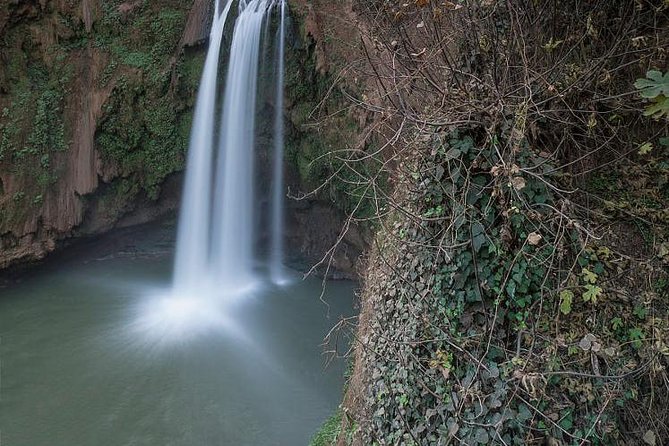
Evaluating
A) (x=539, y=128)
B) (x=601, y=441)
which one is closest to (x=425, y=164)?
(x=539, y=128)

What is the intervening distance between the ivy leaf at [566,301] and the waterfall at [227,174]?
7.40 metres

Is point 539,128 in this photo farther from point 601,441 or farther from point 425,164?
point 601,441

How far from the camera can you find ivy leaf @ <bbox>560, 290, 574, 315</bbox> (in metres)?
2.88

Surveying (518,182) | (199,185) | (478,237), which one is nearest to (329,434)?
(478,237)

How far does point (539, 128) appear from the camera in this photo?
3201 millimetres

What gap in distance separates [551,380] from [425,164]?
1.65m

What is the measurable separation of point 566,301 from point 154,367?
229 inches

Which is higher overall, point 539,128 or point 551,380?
point 539,128

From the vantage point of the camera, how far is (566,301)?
289cm

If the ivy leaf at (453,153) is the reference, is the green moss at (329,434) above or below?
below

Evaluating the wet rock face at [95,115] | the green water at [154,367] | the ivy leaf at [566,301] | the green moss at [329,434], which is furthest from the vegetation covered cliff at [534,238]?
the wet rock face at [95,115]

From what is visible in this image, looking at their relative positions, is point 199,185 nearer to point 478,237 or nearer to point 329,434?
point 329,434

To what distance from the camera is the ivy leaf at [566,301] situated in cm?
288

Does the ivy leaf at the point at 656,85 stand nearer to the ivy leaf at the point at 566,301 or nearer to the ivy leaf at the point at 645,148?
the ivy leaf at the point at 645,148
